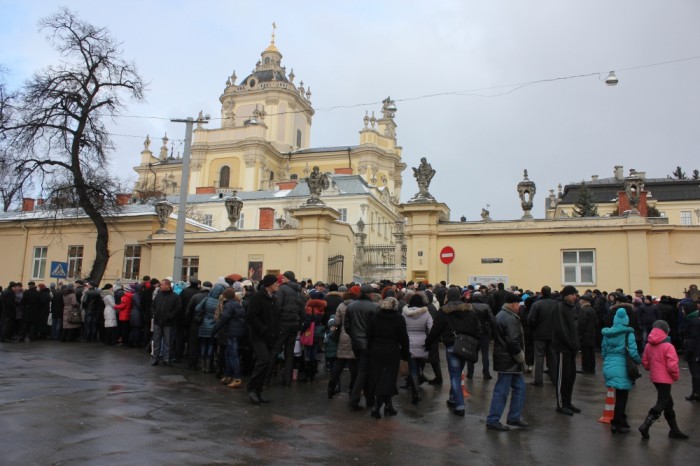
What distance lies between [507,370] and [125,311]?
451 inches

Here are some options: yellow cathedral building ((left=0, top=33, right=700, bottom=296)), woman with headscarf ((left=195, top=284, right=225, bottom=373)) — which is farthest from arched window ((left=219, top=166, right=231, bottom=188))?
woman with headscarf ((left=195, top=284, right=225, bottom=373))

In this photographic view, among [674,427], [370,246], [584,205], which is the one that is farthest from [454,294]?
[584,205]

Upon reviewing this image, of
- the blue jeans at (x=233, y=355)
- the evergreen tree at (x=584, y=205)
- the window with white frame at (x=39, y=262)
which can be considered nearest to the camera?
the blue jeans at (x=233, y=355)

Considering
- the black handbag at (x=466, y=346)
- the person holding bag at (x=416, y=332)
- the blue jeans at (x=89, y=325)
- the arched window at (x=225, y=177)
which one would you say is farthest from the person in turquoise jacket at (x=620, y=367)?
the arched window at (x=225, y=177)

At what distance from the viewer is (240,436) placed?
277 inches

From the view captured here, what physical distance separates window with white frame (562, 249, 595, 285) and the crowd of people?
3.37 m

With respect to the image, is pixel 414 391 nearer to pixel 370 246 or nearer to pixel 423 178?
pixel 423 178

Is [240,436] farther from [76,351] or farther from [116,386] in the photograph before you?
[76,351]

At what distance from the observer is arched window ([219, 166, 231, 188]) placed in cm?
6806

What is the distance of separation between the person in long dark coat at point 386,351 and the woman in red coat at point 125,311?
934 centimetres

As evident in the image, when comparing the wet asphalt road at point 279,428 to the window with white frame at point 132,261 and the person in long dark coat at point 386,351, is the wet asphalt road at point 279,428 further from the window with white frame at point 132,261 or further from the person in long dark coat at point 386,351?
the window with white frame at point 132,261

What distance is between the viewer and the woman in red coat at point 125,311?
15672 mm

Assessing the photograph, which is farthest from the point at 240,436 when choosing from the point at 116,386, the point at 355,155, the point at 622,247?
the point at 355,155

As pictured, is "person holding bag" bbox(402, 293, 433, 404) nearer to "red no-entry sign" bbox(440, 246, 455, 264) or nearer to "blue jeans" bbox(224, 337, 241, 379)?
"blue jeans" bbox(224, 337, 241, 379)
